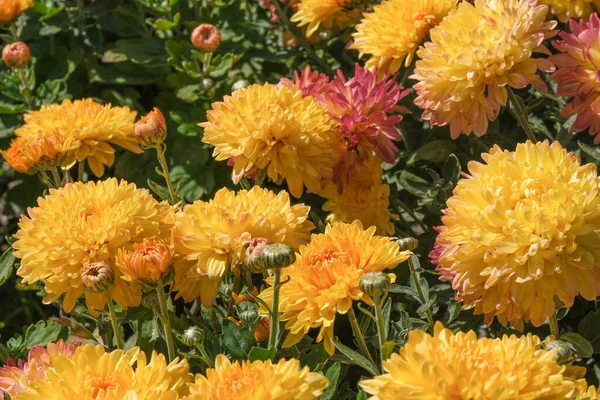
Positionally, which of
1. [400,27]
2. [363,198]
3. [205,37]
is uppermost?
[400,27]

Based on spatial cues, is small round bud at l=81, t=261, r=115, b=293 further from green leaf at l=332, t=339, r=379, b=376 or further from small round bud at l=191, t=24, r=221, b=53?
small round bud at l=191, t=24, r=221, b=53

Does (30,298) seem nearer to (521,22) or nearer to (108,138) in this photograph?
(108,138)

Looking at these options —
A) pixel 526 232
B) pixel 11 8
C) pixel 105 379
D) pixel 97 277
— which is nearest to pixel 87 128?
pixel 97 277

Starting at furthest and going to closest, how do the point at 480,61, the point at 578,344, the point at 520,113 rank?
the point at 520,113 → the point at 480,61 → the point at 578,344

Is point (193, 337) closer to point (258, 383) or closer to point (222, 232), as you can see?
point (222, 232)

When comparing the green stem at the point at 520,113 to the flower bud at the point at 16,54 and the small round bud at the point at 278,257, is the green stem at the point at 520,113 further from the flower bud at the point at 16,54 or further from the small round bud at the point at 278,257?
the flower bud at the point at 16,54

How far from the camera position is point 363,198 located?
88.0 inches

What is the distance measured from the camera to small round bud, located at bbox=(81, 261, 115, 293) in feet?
4.98

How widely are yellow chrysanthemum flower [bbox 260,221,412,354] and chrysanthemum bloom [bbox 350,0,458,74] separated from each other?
771 mm

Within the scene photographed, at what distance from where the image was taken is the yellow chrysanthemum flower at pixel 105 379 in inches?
51.0

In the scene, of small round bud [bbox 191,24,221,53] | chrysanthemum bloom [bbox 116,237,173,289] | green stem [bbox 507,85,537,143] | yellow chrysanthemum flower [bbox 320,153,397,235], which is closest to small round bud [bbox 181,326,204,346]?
chrysanthemum bloom [bbox 116,237,173,289]

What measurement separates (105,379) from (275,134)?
0.78m

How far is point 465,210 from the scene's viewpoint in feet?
5.26

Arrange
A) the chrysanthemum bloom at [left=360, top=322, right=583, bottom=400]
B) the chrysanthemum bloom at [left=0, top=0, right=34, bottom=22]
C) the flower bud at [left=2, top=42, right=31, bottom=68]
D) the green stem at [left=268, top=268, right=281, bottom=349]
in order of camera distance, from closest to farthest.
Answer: the chrysanthemum bloom at [left=360, top=322, right=583, bottom=400]
the green stem at [left=268, top=268, right=281, bottom=349]
the flower bud at [left=2, top=42, right=31, bottom=68]
the chrysanthemum bloom at [left=0, top=0, right=34, bottom=22]
